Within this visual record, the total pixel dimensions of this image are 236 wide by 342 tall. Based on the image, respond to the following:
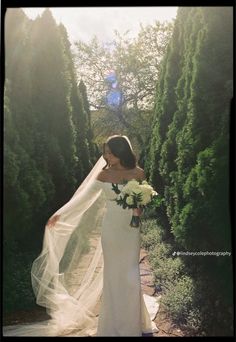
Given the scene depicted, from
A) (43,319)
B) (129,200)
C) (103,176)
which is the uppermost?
(103,176)

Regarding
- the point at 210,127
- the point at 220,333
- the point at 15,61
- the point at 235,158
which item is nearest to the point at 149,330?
the point at 220,333

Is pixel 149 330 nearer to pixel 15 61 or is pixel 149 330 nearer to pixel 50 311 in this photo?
pixel 50 311

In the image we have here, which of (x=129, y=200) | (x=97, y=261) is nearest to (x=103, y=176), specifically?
(x=129, y=200)

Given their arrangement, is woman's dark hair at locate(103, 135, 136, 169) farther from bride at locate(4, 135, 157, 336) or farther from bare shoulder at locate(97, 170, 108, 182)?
bare shoulder at locate(97, 170, 108, 182)

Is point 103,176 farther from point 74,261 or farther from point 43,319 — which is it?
point 43,319

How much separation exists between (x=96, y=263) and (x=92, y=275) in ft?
0.42

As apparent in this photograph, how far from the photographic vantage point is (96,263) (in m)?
4.59

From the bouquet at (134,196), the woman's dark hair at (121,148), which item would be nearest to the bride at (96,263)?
the woman's dark hair at (121,148)

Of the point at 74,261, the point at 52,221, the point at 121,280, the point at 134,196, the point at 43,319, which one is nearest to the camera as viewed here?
the point at 134,196

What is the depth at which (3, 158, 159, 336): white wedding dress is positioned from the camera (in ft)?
13.6

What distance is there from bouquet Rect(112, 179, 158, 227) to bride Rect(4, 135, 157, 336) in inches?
4.5

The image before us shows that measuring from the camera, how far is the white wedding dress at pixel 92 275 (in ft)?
13.6

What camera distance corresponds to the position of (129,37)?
17.4 ft

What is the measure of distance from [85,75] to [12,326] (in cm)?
345
